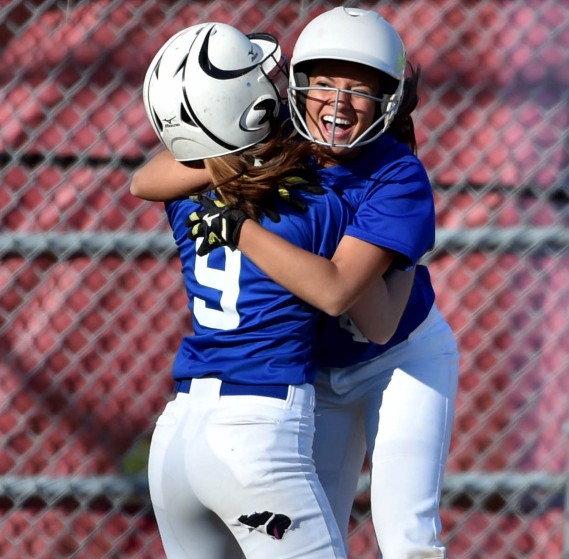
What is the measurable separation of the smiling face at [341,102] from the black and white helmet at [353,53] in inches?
0.6

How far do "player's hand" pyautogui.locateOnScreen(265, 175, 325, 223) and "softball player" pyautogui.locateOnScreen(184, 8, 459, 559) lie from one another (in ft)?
0.19

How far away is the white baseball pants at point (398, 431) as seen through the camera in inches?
105

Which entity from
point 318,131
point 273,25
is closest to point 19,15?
point 273,25

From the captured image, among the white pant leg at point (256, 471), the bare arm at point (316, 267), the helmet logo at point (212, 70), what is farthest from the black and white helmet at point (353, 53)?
the white pant leg at point (256, 471)

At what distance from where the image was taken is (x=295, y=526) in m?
2.29

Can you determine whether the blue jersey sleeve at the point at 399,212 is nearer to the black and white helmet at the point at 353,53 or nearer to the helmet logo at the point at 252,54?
the black and white helmet at the point at 353,53

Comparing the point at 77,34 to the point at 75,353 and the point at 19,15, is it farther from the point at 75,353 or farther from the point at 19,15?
Answer: the point at 75,353

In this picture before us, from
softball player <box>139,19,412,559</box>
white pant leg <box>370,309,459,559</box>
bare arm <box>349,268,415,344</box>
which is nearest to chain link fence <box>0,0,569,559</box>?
white pant leg <box>370,309,459,559</box>

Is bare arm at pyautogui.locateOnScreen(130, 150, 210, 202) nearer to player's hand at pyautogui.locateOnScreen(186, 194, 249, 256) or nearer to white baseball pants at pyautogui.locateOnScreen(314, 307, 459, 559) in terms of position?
player's hand at pyautogui.locateOnScreen(186, 194, 249, 256)

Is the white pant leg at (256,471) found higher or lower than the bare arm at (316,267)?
lower

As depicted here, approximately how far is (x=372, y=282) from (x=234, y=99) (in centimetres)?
46

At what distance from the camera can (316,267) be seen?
7.47 feet

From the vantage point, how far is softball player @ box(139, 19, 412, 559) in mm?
2293

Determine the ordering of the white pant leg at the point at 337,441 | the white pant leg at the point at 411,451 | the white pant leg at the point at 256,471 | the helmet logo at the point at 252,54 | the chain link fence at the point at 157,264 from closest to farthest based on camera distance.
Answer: the white pant leg at the point at 256,471 < the helmet logo at the point at 252,54 < the white pant leg at the point at 411,451 < the white pant leg at the point at 337,441 < the chain link fence at the point at 157,264
